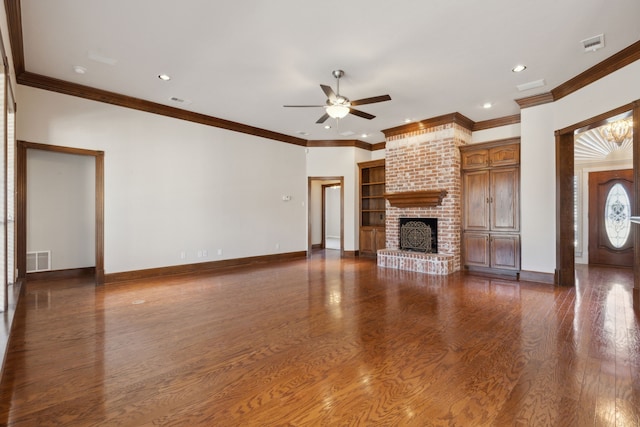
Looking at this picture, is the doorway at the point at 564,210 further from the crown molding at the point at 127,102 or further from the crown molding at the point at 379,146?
the crown molding at the point at 127,102

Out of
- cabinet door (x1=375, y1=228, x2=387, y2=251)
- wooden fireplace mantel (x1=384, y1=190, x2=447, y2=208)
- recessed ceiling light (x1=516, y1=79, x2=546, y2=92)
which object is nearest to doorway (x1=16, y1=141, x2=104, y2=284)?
wooden fireplace mantel (x1=384, y1=190, x2=447, y2=208)

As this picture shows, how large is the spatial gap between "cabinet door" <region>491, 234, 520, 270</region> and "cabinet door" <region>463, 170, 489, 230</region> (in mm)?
328

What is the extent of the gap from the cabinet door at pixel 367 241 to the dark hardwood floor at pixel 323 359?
3689 millimetres

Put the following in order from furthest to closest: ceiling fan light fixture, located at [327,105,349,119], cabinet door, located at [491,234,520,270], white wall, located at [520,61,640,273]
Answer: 1. cabinet door, located at [491,234,520,270]
2. white wall, located at [520,61,640,273]
3. ceiling fan light fixture, located at [327,105,349,119]

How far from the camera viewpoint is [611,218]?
6.64 m

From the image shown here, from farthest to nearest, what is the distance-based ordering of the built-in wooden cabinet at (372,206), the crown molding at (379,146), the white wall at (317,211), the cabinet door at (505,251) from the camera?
1. the white wall at (317,211)
2. the crown molding at (379,146)
3. the built-in wooden cabinet at (372,206)
4. the cabinet door at (505,251)

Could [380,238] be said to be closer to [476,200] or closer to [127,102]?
[476,200]

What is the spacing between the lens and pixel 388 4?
2.98 m

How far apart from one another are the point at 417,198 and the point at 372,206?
2.13m

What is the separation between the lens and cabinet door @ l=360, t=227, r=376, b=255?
8258 mm

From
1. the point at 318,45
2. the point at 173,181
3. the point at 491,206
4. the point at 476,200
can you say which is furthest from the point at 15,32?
the point at 491,206

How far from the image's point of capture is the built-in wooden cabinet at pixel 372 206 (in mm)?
8212

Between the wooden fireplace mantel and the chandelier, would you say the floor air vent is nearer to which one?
the wooden fireplace mantel

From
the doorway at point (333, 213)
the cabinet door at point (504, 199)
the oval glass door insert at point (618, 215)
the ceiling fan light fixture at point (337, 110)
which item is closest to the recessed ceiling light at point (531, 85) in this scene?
the cabinet door at point (504, 199)
